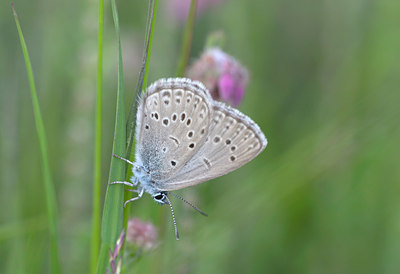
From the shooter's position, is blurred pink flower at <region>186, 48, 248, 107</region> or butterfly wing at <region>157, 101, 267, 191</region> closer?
butterfly wing at <region>157, 101, 267, 191</region>

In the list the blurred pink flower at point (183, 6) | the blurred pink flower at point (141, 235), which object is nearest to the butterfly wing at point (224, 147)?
the blurred pink flower at point (141, 235)

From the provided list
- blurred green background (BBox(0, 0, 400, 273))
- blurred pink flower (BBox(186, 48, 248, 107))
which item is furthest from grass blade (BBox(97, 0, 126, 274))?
blurred pink flower (BBox(186, 48, 248, 107))

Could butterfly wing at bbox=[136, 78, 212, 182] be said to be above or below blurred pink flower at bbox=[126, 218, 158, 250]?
above

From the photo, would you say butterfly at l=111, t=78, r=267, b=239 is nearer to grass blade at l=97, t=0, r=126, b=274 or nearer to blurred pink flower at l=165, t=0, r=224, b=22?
grass blade at l=97, t=0, r=126, b=274

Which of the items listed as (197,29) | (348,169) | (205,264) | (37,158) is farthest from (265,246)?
(197,29)

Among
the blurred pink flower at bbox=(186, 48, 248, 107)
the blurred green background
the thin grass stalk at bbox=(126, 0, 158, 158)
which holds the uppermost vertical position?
the thin grass stalk at bbox=(126, 0, 158, 158)

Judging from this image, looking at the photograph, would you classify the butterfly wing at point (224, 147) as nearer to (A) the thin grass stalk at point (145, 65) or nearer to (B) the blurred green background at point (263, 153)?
(B) the blurred green background at point (263, 153)

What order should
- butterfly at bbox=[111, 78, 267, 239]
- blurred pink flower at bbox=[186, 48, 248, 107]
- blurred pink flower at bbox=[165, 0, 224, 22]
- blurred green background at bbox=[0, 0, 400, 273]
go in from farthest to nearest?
blurred pink flower at bbox=[165, 0, 224, 22]
blurred green background at bbox=[0, 0, 400, 273]
blurred pink flower at bbox=[186, 48, 248, 107]
butterfly at bbox=[111, 78, 267, 239]
